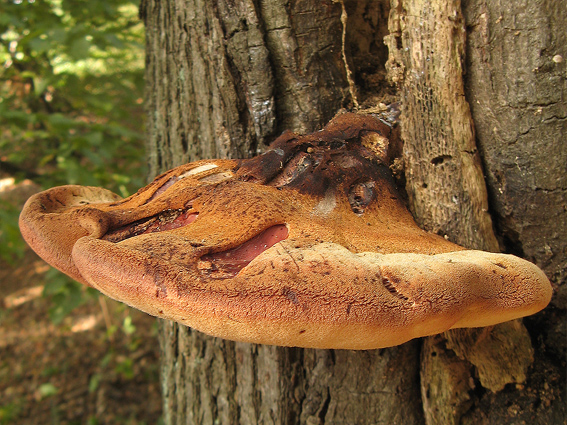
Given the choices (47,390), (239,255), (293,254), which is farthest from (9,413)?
(293,254)

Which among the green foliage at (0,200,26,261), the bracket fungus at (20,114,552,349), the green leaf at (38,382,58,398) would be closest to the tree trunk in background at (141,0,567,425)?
the bracket fungus at (20,114,552,349)

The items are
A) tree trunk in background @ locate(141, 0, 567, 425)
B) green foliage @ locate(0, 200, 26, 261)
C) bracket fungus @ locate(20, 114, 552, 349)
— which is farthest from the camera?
green foliage @ locate(0, 200, 26, 261)

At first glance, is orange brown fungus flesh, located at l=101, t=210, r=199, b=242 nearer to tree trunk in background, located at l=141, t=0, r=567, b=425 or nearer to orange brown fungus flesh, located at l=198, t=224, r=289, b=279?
orange brown fungus flesh, located at l=198, t=224, r=289, b=279

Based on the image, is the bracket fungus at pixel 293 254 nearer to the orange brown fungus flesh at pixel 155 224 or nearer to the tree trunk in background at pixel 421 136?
the orange brown fungus flesh at pixel 155 224

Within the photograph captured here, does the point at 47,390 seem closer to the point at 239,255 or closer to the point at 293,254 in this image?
the point at 239,255

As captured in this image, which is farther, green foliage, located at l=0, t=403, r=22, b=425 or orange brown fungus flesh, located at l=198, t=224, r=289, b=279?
green foliage, located at l=0, t=403, r=22, b=425
